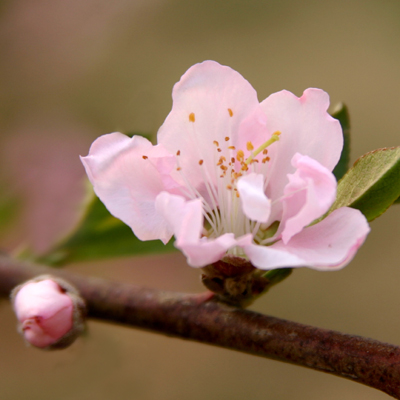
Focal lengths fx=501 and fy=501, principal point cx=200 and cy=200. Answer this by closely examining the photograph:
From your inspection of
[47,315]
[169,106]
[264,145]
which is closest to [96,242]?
[47,315]

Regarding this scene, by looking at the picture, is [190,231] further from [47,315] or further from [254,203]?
[47,315]

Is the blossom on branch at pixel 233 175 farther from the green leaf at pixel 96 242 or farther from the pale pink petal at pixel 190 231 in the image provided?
the green leaf at pixel 96 242

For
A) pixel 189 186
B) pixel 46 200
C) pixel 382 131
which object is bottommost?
pixel 46 200

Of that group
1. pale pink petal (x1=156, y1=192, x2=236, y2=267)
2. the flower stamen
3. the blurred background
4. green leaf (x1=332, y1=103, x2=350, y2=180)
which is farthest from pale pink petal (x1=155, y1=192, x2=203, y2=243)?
the blurred background

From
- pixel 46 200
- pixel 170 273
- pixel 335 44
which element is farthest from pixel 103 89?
pixel 335 44

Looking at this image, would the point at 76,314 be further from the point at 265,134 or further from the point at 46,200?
the point at 46,200

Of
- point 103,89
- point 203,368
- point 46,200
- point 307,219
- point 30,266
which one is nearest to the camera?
point 307,219
